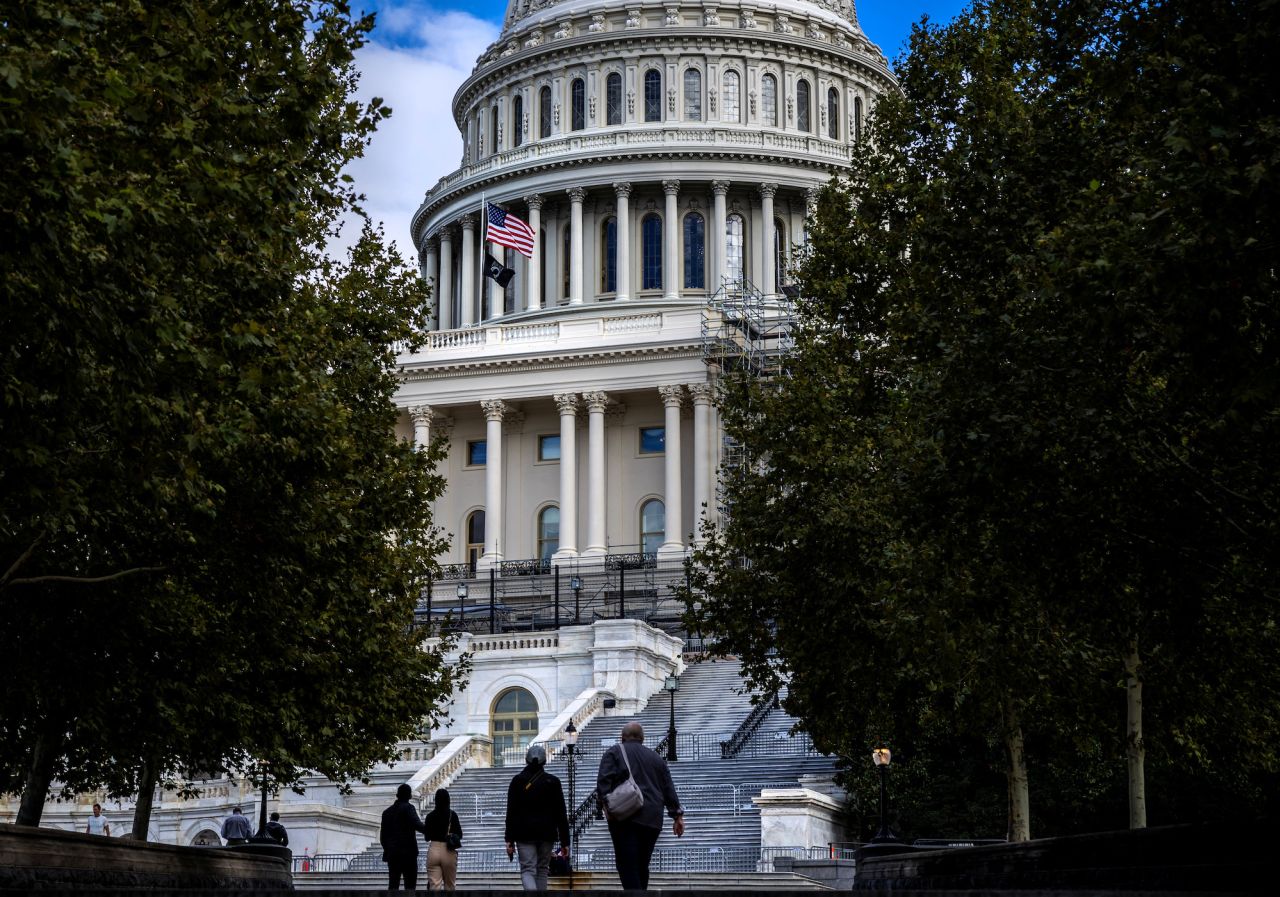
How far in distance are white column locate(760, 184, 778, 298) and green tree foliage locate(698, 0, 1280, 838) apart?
193ft

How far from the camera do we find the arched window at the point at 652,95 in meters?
103

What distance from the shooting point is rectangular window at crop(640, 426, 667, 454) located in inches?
3310

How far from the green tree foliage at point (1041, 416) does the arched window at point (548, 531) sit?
46.5m

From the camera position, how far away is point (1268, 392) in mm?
14953

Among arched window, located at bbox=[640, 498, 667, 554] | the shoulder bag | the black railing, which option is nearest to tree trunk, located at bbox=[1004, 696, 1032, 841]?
the shoulder bag

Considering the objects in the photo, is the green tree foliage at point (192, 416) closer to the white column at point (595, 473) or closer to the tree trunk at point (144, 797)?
the tree trunk at point (144, 797)

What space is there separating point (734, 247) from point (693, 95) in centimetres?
999

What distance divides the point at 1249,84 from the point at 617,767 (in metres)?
8.14

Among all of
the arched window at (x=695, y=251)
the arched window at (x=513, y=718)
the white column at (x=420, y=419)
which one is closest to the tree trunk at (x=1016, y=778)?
the arched window at (x=513, y=718)

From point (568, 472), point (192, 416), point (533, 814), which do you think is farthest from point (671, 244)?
point (192, 416)

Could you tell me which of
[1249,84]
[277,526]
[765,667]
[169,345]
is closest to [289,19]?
[169,345]

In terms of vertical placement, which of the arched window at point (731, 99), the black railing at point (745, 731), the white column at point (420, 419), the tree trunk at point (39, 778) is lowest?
the tree trunk at point (39, 778)

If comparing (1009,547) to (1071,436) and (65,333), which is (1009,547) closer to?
(1071,436)

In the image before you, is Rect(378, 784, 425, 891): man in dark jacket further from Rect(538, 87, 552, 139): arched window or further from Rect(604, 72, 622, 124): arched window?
Rect(538, 87, 552, 139): arched window
